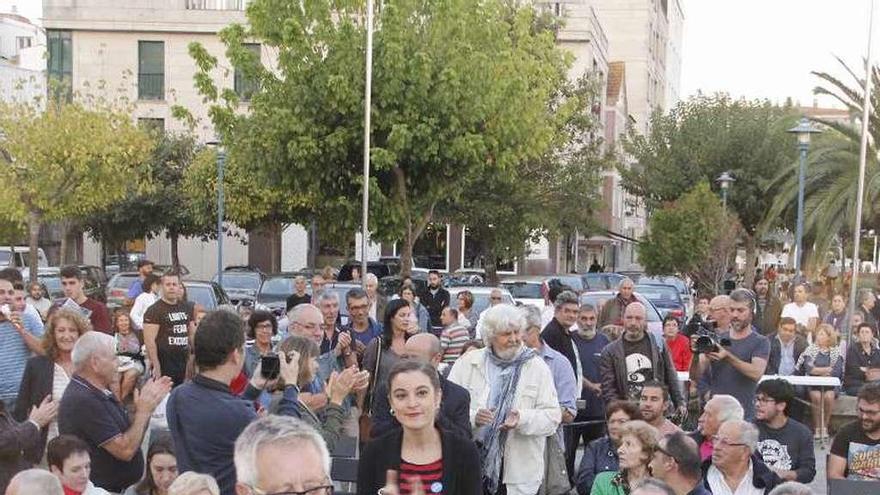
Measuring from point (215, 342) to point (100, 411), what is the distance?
1.25 metres

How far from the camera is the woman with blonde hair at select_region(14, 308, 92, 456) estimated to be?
22.2ft

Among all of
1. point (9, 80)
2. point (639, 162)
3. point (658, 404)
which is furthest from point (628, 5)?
point (658, 404)

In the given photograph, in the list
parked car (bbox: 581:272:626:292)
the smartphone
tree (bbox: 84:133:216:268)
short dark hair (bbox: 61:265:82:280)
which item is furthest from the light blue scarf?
tree (bbox: 84:133:216:268)

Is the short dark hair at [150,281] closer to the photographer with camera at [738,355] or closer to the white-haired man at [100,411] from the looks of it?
the photographer with camera at [738,355]

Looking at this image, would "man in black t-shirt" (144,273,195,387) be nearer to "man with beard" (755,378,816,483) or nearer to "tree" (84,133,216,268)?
"man with beard" (755,378,816,483)

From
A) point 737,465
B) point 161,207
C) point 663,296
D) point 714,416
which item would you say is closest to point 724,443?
point 737,465

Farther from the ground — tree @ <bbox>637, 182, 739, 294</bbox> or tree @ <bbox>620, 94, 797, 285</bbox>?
tree @ <bbox>620, 94, 797, 285</bbox>

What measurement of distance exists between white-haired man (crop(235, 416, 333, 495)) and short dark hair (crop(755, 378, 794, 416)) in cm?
459

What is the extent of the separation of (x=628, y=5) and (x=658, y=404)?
62.2 metres

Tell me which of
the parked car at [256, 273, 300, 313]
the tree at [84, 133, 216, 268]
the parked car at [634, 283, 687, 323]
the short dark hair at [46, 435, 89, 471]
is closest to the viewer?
the short dark hair at [46, 435, 89, 471]

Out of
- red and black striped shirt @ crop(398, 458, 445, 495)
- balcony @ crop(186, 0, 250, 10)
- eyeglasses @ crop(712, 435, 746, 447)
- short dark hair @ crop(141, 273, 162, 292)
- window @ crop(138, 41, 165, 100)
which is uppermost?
balcony @ crop(186, 0, 250, 10)

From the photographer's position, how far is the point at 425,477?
14.5 feet

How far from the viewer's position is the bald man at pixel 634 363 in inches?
333

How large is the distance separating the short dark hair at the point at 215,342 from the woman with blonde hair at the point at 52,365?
2.41 meters
